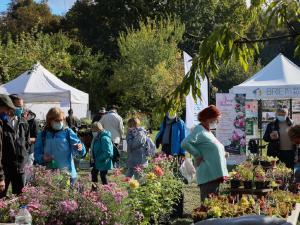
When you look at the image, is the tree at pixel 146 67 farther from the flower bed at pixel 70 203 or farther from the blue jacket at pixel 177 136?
the flower bed at pixel 70 203

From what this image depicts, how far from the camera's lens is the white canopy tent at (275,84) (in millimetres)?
13305

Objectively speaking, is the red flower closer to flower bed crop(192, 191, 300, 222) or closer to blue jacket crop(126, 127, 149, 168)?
flower bed crop(192, 191, 300, 222)

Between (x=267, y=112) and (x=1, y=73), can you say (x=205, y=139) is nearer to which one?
(x=1, y=73)

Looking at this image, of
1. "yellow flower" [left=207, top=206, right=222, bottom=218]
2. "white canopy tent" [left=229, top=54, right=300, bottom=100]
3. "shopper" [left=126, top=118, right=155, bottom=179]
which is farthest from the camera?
"white canopy tent" [left=229, top=54, right=300, bottom=100]

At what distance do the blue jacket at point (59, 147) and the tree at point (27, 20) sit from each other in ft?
124

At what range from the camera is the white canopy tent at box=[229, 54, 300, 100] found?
1330 centimetres

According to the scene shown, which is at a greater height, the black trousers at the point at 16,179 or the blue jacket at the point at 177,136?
the blue jacket at the point at 177,136

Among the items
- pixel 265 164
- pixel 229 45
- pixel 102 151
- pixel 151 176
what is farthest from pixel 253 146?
pixel 229 45

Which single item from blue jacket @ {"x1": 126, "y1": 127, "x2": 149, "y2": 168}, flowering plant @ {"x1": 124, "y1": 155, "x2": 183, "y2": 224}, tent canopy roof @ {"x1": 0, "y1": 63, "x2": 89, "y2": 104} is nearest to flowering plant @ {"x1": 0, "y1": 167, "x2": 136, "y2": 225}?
flowering plant @ {"x1": 124, "y1": 155, "x2": 183, "y2": 224}

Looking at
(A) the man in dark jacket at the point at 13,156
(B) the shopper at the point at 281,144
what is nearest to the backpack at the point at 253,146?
(B) the shopper at the point at 281,144

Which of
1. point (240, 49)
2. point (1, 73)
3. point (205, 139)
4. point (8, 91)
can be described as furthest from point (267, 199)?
point (1, 73)

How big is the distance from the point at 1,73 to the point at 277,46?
5317cm

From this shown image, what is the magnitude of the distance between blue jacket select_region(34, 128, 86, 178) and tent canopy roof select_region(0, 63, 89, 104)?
7127mm

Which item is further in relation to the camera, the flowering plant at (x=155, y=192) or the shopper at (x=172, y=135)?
the shopper at (x=172, y=135)
